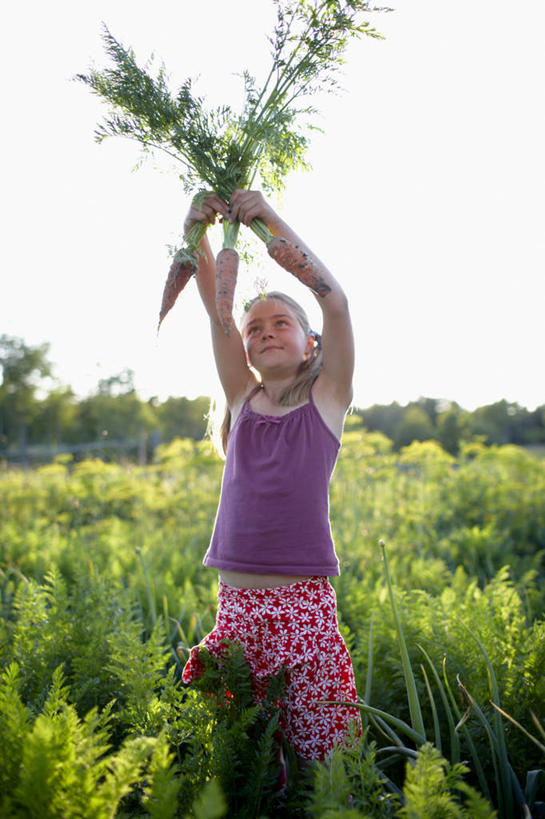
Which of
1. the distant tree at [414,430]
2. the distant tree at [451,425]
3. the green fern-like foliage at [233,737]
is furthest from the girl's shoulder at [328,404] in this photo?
the distant tree at [414,430]

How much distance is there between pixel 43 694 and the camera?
1600 mm

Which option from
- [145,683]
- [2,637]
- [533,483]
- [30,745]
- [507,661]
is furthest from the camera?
[533,483]

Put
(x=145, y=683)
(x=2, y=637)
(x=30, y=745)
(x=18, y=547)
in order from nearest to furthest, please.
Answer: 1. (x=30, y=745)
2. (x=145, y=683)
3. (x=2, y=637)
4. (x=18, y=547)

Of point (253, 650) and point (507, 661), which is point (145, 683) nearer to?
point (253, 650)

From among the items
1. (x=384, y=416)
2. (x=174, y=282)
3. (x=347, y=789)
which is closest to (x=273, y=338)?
(x=174, y=282)

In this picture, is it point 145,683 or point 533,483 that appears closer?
point 145,683

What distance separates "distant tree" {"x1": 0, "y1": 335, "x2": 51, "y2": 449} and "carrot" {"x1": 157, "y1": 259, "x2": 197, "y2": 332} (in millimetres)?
18496

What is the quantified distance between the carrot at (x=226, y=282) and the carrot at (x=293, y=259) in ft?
0.42

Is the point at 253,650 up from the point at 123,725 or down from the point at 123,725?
up

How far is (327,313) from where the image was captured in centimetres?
173

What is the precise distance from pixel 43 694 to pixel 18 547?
9.15 ft

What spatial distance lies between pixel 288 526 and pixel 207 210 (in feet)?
3.53

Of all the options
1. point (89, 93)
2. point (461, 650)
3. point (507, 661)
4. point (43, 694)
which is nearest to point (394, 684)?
point (461, 650)

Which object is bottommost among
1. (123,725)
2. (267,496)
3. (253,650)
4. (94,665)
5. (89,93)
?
(123,725)
